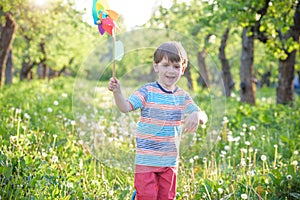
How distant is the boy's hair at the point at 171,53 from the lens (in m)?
3.51

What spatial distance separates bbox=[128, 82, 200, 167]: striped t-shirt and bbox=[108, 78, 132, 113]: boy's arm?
0.15 feet

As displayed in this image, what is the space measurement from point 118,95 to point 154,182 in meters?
0.71

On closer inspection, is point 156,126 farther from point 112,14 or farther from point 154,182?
point 112,14

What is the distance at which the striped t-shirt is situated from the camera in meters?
3.47

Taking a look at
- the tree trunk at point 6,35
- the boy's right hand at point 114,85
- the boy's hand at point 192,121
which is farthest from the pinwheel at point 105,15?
the tree trunk at point 6,35

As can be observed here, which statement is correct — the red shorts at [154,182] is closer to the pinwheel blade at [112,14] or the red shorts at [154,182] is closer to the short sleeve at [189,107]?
the short sleeve at [189,107]

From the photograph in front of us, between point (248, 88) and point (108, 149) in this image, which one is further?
point (248, 88)

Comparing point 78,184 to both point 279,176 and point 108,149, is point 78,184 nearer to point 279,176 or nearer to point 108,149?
point 108,149

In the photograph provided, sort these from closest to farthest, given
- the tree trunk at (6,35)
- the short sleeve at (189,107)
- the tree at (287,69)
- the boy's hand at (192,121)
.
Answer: the boy's hand at (192,121), the short sleeve at (189,107), the tree at (287,69), the tree trunk at (6,35)

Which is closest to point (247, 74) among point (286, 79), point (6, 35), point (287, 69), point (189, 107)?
point (286, 79)

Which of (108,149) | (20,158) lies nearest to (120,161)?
(108,149)

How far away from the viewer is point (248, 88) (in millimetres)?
14180

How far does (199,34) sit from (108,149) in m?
14.8

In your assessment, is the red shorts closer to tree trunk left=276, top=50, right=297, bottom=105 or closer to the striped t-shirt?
the striped t-shirt
